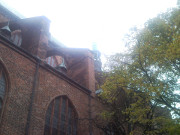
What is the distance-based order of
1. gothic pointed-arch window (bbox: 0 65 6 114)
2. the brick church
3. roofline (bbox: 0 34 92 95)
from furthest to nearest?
roofline (bbox: 0 34 92 95) → the brick church → gothic pointed-arch window (bbox: 0 65 6 114)

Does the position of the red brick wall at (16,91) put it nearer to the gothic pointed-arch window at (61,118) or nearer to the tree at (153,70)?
the gothic pointed-arch window at (61,118)

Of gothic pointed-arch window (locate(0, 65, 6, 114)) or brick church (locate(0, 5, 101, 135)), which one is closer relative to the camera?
gothic pointed-arch window (locate(0, 65, 6, 114))

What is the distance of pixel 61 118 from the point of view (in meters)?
10.9

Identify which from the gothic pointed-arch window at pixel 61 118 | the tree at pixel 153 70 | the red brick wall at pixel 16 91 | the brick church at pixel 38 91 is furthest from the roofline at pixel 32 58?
the tree at pixel 153 70

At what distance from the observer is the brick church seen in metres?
8.59

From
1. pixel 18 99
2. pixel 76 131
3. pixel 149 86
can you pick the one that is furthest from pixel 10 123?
pixel 149 86

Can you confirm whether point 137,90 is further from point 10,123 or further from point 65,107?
point 10,123

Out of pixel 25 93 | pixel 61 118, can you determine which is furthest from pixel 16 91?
pixel 61 118

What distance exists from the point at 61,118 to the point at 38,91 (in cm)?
193

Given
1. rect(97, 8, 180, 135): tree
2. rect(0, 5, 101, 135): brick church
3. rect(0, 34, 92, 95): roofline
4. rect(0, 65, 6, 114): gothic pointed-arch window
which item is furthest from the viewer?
rect(0, 34, 92, 95): roofline

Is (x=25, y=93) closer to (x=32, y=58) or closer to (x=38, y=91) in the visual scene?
(x=38, y=91)

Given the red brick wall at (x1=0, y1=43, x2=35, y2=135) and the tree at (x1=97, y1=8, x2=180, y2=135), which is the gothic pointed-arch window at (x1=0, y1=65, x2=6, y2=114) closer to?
the red brick wall at (x1=0, y1=43, x2=35, y2=135)

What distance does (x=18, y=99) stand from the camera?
8.84 m

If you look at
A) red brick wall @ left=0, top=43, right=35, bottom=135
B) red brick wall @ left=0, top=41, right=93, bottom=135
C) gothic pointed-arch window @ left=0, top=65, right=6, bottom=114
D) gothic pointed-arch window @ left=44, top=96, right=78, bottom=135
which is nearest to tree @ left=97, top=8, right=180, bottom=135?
gothic pointed-arch window @ left=44, top=96, right=78, bottom=135
